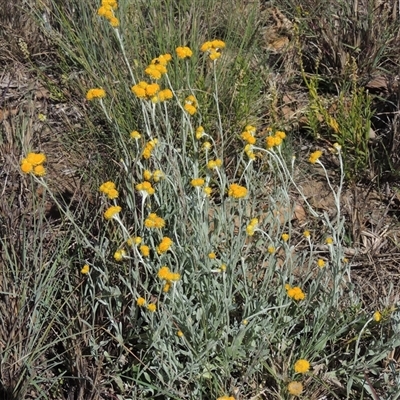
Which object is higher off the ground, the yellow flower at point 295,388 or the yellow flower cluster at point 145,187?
the yellow flower cluster at point 145,187

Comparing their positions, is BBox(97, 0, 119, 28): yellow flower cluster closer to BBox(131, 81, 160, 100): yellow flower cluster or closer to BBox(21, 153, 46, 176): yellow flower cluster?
BBox(131, 81, 160, 100): yellow flower cluster

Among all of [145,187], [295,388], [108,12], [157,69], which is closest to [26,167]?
[145,187]

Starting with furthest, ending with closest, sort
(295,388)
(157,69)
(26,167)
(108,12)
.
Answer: (108,12) → (157,69) → (295,388) → (26,167)

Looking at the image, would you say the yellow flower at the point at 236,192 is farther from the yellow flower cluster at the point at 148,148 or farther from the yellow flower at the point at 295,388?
the yellow flower at the point at 295,388

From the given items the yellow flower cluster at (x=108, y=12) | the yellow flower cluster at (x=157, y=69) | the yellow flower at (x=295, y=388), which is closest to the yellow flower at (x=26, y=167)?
the yellow flower cluster at (x=157, y=69)

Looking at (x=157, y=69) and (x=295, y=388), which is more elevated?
(x=157, y=69)

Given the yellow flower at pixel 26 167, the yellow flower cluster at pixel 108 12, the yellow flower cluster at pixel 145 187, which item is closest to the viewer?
the yellow flower at pixel 26 167

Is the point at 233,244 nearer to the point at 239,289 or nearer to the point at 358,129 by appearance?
the point at 239,289

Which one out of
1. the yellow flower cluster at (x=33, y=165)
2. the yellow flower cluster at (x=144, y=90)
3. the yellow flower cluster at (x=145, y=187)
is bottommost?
the yellow flower cluster at (x=145, y=187)

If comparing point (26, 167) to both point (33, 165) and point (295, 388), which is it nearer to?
point (33, 165)

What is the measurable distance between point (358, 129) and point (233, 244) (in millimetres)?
1030

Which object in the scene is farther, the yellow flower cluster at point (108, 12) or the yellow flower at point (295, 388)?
the yellow flower cluster at point (108, 12)

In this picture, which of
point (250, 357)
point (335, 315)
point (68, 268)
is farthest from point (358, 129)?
point (68, 268)

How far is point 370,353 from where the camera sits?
6.34 ft
